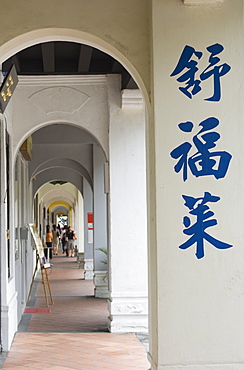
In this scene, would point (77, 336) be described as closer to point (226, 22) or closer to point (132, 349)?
point (132, 349)

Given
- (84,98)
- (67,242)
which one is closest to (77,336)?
(84,98)

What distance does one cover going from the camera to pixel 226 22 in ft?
11.2

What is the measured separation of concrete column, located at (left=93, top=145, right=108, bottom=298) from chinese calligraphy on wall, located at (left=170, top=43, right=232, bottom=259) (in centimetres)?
795

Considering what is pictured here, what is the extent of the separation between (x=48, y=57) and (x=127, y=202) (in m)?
2.16

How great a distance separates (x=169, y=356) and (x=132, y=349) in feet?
10.2

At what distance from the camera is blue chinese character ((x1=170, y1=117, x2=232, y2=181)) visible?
3309 mm

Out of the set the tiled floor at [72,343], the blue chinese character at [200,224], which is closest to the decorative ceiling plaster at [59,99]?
the tiled floor at [72,343]

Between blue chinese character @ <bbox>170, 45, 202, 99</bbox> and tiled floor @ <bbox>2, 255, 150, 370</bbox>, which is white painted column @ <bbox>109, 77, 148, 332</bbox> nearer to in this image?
tiled floor @ <bbox>2, 255, 150, 370</bbox>

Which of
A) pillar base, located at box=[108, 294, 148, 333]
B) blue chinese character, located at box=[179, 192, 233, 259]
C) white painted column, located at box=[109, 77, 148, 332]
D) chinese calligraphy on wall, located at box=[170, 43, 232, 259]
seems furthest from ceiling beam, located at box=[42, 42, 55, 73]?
blue chinese character, located at box=[179, 192, 233, 259]

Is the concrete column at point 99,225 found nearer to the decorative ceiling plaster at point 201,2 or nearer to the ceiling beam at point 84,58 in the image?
the ceiling beam at point 84,58

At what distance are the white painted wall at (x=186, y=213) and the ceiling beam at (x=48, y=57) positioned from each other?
287 cm

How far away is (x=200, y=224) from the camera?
328cm

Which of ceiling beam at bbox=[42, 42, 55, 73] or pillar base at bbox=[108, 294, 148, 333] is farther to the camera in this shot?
pillar base at bbox=[108, 294, 148, 333]

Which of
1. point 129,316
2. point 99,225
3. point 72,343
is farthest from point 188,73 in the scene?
point 99,225
